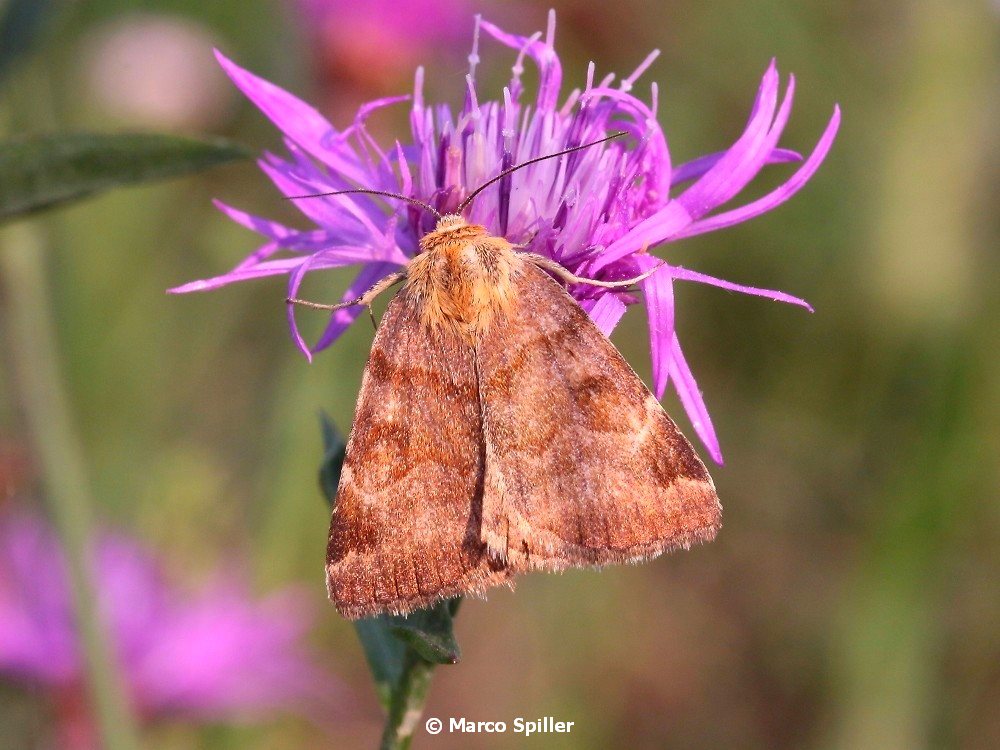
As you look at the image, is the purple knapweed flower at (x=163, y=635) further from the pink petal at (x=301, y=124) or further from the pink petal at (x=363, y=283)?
the pink petal at (x=301, y=124)

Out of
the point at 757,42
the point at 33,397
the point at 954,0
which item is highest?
the point at 757,42

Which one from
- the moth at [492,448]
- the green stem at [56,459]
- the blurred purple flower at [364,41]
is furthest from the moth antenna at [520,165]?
the blurred purple flower at [364,41]

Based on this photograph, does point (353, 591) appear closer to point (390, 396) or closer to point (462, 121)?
point (390, 396)

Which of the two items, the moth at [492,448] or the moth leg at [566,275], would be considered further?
the moth leg at [566,275]

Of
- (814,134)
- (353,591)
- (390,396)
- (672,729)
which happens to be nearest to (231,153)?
(390,396)

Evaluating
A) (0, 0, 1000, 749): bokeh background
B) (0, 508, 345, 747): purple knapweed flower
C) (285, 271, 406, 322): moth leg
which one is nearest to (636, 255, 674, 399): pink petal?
(285, 271, 406, 322): moth leg

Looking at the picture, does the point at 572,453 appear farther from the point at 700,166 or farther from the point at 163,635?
the point at 163,635
